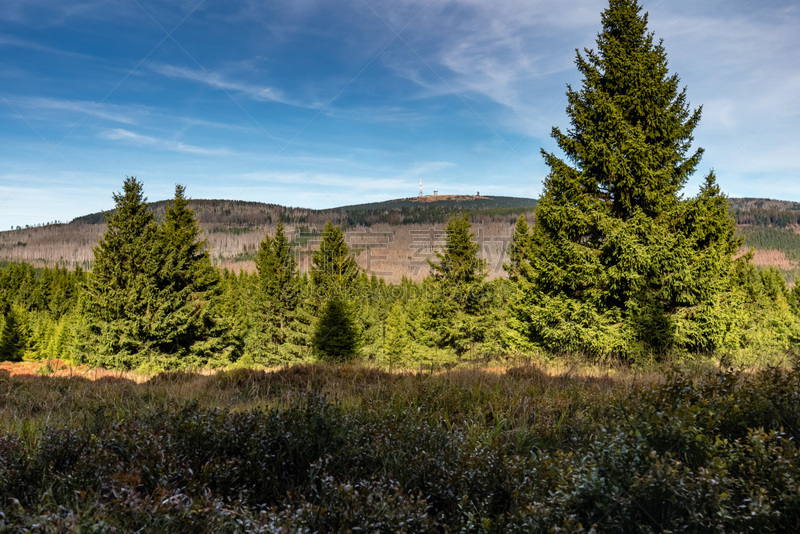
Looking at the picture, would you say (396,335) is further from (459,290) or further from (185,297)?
(185,297)

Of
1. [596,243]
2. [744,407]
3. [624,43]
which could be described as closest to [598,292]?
[596,243]

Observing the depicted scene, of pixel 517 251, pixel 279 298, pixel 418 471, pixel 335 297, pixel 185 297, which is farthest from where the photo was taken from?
pixel 279 298

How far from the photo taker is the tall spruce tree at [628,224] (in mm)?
11805

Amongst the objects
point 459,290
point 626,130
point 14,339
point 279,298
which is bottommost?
point 14,339

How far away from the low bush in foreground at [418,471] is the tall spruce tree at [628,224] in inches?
363

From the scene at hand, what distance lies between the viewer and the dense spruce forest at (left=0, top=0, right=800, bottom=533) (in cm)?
201

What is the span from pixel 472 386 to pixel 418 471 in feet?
10.9

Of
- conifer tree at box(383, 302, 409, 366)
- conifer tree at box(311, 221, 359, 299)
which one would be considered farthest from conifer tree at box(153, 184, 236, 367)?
conifer tree at box(383, 302, 409, 366)

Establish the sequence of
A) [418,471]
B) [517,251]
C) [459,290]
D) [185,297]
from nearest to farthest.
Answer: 1. [418,471]
2. [185,297]
3. [459,290]
4. [517,251]

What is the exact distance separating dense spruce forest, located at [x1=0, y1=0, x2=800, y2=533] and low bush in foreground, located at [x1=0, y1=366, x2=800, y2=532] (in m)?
0.02

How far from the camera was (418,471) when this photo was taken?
2.65 m

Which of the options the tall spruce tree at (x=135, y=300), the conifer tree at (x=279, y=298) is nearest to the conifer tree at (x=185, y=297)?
the tall spruce tree at (x=135, y=300)

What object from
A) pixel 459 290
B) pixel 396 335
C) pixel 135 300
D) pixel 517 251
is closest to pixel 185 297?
pixel 135 300

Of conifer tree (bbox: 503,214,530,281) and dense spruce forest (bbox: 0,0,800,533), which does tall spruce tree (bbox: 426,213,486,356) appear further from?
conifer tree (bbox: 503,214,530,281)
